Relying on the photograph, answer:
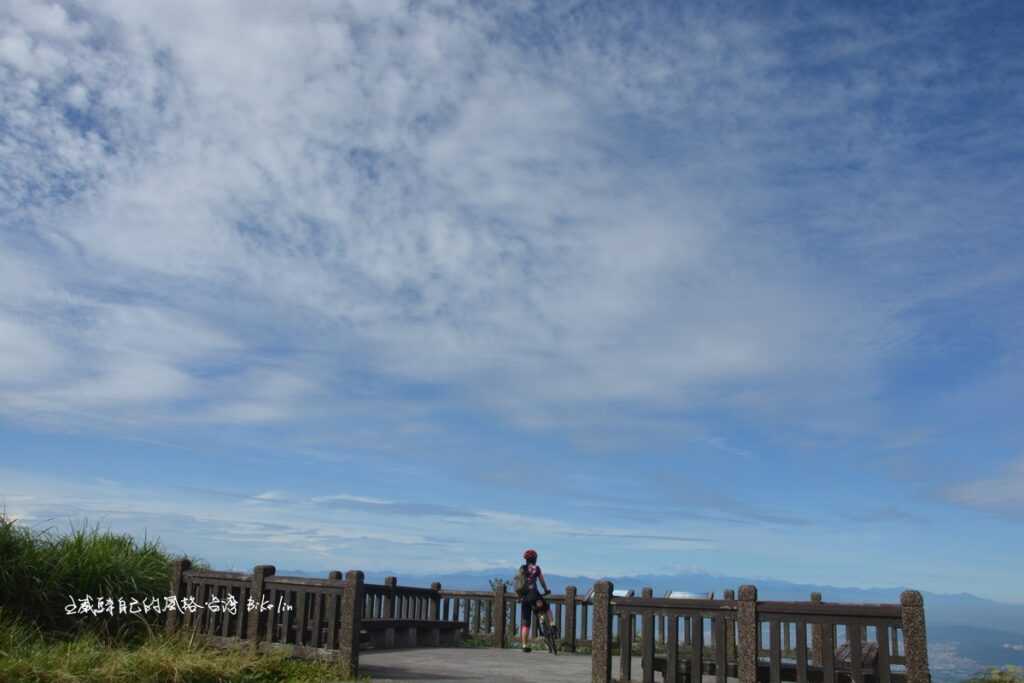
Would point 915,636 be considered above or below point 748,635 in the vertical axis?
above

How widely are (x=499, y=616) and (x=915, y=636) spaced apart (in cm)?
1182

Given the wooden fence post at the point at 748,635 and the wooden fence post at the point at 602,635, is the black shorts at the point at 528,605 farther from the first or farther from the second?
the wooden fence post at the point at 748,635

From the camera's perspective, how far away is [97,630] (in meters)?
16.5

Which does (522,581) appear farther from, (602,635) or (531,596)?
(602,635)

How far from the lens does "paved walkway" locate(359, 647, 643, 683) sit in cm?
1330

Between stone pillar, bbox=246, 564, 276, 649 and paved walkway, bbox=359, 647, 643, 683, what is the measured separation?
5.57 feet

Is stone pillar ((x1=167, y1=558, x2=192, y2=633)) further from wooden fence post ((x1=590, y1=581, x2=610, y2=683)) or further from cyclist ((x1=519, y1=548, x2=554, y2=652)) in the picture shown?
wooden fence post ((x1=590, y1=581, x2=610, y2=683))

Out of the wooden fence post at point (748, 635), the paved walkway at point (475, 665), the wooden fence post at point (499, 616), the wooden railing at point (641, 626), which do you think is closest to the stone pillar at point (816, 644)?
the wooden railing at point (641, 626)

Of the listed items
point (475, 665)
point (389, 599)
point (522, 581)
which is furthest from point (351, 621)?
point (389, 599)

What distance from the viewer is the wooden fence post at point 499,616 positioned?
2016 cm

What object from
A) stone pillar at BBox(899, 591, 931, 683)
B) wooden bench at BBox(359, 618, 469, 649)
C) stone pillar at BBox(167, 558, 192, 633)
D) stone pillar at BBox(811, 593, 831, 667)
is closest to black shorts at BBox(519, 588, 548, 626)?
wooden bench at BBox(359, 618, 469, 649)

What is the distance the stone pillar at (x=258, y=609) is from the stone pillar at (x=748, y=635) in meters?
7.32

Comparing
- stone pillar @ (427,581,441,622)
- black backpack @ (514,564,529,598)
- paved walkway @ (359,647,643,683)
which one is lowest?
paved walkway @ (359,647,643,683)

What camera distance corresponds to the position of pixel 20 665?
1098cm
